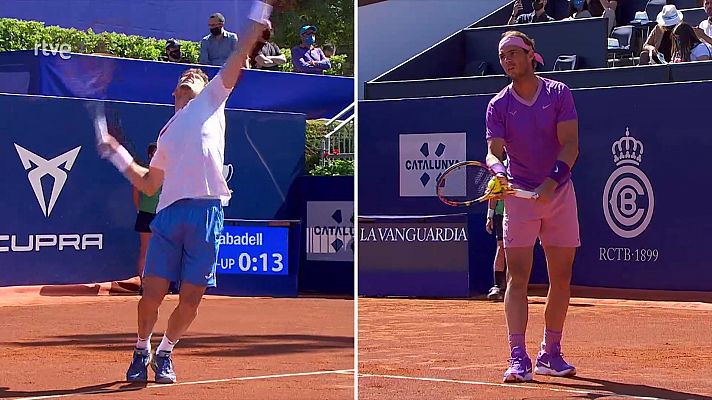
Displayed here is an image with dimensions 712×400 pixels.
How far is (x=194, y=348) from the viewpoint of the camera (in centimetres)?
578

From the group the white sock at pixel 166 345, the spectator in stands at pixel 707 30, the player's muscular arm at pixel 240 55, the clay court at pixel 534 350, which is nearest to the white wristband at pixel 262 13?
the player's muscular arm at pixel 240 55

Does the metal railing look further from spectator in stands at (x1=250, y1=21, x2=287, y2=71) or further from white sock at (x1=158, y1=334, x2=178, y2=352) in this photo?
white sock at (x1=158, y1=334, x2=178, y2=352)

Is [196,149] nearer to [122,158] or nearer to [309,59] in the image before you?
[122,158]

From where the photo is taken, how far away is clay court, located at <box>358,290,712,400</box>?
5.28 meters

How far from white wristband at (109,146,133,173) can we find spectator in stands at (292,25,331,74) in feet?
3.08

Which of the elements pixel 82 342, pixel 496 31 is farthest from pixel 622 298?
pixel 82 342

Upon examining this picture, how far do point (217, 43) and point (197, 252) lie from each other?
107 centimetres

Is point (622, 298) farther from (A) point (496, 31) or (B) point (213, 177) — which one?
(B) point (213, 177)

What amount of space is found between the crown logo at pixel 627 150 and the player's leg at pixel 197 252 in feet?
27.6

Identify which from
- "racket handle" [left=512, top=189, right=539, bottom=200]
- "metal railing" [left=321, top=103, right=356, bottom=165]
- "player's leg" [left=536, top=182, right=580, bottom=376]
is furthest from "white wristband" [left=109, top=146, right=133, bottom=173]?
"player's leg" [left=536, top=182, right=580, bottom=376]

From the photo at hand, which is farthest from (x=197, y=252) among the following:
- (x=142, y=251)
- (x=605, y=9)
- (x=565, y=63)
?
(x=605, y=9)

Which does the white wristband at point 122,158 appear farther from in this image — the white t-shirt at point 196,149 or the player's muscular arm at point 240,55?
the player's muscular arm at point 240,55

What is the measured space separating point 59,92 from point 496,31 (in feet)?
40.4

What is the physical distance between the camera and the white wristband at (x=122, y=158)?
496 centimetres
